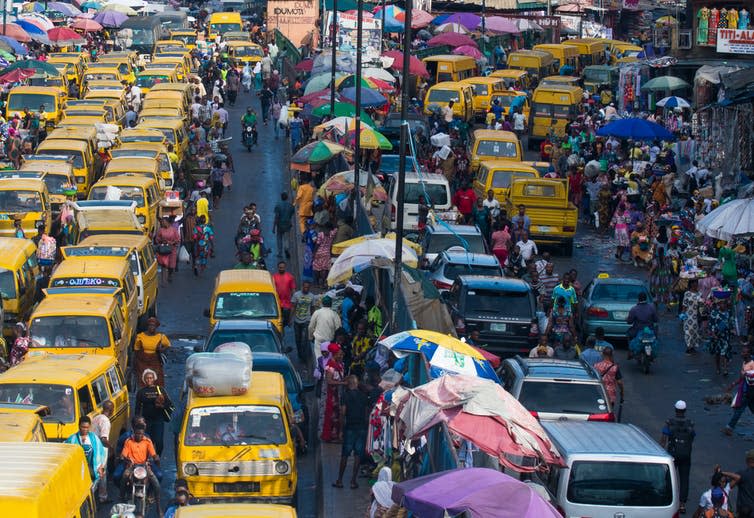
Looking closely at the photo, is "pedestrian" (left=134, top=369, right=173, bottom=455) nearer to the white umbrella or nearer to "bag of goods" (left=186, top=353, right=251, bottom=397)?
"bag of goods" (left=186, top=353, right=251, bottom=397)

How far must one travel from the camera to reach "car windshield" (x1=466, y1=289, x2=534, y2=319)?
2483 centimetres

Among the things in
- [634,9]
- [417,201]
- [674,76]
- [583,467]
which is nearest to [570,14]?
[634,9]

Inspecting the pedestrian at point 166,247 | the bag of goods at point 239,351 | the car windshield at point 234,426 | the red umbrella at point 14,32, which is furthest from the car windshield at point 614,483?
the red umbrella at point 14,32

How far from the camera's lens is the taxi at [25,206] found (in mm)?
31047

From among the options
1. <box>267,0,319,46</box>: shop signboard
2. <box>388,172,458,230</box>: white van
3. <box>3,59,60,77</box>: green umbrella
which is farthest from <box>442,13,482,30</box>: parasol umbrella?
<box>388,172,458,230</box>: white van

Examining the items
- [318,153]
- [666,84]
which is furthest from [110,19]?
[318,153]

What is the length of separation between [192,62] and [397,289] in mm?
43607

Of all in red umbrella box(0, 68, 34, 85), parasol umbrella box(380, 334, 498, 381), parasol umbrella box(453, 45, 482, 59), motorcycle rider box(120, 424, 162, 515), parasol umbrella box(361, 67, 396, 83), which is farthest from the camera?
parasol umbrella box(453, 45, 482, 59)

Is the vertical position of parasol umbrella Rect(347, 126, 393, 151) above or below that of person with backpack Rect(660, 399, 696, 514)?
above

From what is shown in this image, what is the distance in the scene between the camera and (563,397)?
759 inches

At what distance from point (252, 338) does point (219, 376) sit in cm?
450

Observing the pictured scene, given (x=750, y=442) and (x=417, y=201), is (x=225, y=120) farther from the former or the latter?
(x=750, y=442)

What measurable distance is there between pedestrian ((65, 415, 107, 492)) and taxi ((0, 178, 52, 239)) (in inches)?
530

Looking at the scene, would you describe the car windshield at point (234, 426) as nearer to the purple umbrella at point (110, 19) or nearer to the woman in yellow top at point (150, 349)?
the woman in yellow top at point (150, 349)
